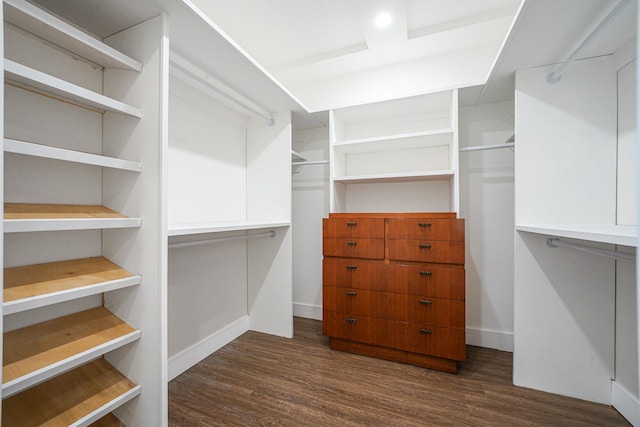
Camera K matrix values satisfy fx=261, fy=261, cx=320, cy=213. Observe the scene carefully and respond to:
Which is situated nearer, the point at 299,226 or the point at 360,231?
the point at 360,231

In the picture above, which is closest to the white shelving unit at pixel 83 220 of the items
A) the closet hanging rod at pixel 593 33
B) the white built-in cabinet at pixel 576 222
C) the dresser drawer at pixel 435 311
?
the dresser drawer at pixel 435 311

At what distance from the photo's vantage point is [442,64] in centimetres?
230

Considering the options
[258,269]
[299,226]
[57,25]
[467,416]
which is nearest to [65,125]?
[57,25]

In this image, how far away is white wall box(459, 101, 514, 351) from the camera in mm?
2148

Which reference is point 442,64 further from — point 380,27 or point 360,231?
point 360,231

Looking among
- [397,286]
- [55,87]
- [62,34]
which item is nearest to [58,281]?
[55,87]

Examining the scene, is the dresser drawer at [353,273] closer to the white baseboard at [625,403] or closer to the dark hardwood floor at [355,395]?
the dark hardwood floor at [355,395]

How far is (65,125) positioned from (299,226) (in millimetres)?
2000

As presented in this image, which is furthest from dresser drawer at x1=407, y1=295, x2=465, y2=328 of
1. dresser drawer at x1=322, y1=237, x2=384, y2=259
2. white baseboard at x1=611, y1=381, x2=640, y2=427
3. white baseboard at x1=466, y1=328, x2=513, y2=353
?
white baseboard at x1=611, y1=381, x2=640, y2=427

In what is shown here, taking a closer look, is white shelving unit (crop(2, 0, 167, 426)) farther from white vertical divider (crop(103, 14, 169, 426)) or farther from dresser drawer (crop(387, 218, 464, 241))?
dresser drawer (crop(387, 218, 464, 241))

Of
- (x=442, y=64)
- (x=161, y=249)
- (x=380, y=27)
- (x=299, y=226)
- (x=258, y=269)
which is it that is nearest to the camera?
(x=161, y=249)

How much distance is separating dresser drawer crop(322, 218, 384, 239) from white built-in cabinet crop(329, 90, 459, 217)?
0.71ft

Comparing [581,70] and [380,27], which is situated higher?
[380,27]

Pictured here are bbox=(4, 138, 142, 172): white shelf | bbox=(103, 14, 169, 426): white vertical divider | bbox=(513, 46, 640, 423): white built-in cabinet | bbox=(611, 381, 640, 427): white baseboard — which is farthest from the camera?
bbox=(513, 46, 640, 423): white built-in cabinet
